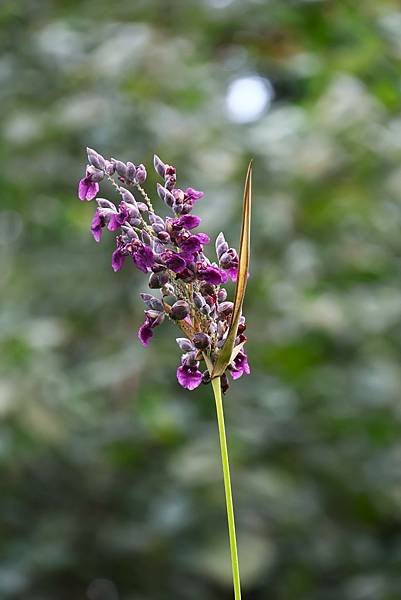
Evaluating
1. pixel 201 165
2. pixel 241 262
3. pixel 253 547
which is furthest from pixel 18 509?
pixel 241 262

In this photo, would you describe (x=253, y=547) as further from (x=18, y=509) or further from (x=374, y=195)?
(x=374, y=195)

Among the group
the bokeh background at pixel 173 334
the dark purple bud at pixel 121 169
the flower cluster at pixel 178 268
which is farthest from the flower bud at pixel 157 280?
the bokeh background at pixel 173 334

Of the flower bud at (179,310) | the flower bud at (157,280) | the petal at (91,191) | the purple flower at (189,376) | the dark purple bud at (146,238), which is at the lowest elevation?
the purple flower at (189,376)

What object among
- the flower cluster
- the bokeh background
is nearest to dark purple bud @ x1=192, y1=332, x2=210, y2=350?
the flower cluster

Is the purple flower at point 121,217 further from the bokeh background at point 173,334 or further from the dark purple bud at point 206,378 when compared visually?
the bokeh background at point 173,334

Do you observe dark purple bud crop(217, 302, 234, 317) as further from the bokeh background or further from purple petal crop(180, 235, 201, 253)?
the bokeh background

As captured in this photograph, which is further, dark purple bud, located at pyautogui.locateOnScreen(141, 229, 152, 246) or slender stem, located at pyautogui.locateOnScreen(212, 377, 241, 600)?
dark purple bud, located at pyautogui.locateOnScreen(141, 229, 152, 246)
